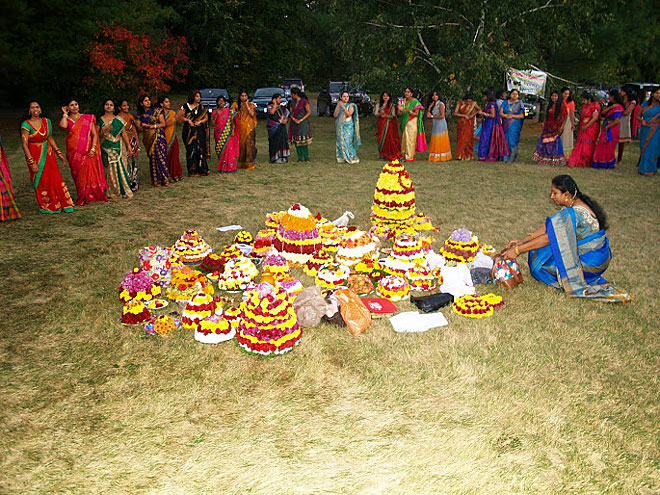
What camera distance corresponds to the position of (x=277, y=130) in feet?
40.4

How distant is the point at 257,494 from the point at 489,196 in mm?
7441

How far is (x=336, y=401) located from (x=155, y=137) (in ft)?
24.7

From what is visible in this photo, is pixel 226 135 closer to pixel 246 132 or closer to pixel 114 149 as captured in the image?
pixel 246 132

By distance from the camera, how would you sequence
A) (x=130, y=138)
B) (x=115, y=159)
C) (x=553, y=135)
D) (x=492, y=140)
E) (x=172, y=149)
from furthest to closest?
(x=492, y=140), (x=553, y=135), (x=172, y=149), (x=130, y=138), (x=115, y=159)

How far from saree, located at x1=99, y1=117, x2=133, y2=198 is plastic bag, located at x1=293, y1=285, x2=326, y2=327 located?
5497mm

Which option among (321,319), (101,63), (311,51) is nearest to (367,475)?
(321,319)

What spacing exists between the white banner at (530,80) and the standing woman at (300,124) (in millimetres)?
7779

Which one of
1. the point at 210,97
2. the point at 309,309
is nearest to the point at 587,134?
the point at 309,309

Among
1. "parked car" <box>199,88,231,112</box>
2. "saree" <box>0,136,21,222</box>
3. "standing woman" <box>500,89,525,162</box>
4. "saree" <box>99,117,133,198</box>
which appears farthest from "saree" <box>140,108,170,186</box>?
"parked car" <box>199,88,231,112</box>

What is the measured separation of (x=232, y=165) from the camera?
1145 centimetres

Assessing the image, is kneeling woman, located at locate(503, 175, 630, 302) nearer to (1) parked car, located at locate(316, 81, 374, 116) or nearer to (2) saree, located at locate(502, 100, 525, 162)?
(2) saree, located at locate(502, 100, 525, 162)

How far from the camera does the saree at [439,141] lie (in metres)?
12.6

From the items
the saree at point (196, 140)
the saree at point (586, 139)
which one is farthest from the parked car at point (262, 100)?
the saree at point (586, 139)

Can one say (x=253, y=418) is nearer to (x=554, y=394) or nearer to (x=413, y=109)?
(x=554, y=394)
